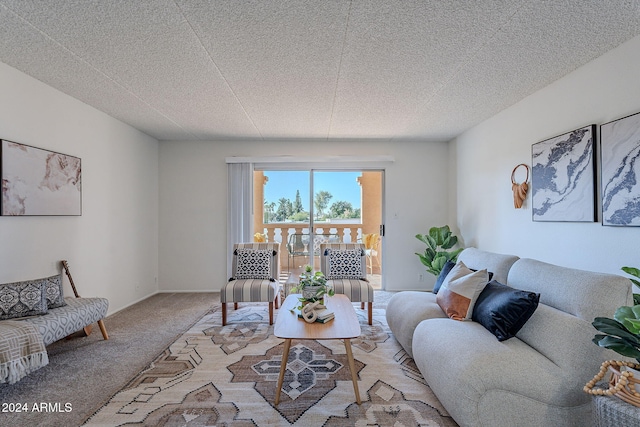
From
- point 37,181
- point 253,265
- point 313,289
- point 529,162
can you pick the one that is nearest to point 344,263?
point 253,265

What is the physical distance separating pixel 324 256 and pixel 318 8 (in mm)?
2851

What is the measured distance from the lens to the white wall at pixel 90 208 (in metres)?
2.78

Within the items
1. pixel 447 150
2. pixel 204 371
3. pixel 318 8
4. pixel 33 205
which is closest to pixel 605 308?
pixel 318 8

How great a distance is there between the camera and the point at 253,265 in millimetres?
3984

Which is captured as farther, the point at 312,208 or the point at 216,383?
the point at 312,208

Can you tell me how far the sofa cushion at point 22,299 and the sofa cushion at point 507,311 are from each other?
3.41 m

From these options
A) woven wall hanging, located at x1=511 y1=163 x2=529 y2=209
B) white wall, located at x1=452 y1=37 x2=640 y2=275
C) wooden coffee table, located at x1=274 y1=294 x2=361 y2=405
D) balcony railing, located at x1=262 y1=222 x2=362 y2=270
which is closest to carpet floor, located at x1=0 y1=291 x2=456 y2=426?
wooden coffee table, located at x1=274 y1=294 x2=361 y2=405

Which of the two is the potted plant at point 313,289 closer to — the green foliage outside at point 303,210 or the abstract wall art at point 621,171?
the abstract wall art at point 621,171

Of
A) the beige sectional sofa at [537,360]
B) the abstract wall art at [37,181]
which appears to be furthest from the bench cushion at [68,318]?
the beige sectional sofa at [537,360]

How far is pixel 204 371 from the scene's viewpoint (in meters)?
2.53

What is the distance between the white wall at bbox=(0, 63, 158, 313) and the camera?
2.78 m

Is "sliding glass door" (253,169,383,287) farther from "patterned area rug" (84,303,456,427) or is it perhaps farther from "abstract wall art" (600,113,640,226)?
"abstract wall art" (600,113,640,226)

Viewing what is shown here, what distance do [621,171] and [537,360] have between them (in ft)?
5.04

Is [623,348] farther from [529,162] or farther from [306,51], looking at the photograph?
[306,51]
